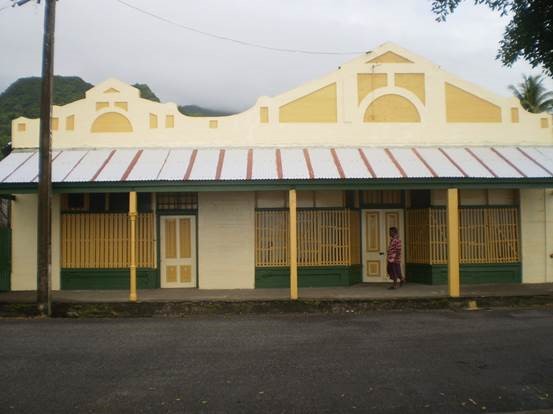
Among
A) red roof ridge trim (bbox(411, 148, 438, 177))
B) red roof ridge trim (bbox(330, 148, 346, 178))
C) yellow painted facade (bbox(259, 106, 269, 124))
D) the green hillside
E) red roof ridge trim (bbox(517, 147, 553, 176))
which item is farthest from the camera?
the green hillside

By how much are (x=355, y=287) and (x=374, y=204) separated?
90.2 inches

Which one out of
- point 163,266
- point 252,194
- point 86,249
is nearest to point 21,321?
point 86,249

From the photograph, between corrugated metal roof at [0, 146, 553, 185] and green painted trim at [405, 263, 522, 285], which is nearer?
corrugated metal roof at [0, 146, 553, 185]

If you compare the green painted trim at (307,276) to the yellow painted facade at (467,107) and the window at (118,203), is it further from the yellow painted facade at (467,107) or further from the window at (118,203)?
the yellow painted facade at (467,107)

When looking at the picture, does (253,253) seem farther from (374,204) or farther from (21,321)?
(21,321)

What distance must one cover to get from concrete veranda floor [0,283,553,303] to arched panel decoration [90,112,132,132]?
156 inches

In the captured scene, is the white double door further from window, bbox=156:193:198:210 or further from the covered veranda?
window, bbox=156:193:198:210

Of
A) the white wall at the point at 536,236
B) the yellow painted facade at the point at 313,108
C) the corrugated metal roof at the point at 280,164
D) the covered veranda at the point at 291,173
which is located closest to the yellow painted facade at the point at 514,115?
the corrugated metal roof at the point at 280,164

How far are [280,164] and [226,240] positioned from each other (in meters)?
2.42

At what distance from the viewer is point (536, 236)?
12.7 meters

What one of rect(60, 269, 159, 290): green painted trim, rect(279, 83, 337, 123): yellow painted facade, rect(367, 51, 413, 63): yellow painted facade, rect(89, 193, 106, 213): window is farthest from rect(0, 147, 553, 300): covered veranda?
rect(367, 51, 413, 63): yellow painted facade

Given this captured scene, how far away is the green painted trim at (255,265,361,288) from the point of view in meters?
12.3

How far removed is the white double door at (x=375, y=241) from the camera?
13008 mm

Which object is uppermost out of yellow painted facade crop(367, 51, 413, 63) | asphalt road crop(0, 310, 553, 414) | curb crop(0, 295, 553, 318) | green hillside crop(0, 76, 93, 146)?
green hillside crop(0, 76, 93, 146)
